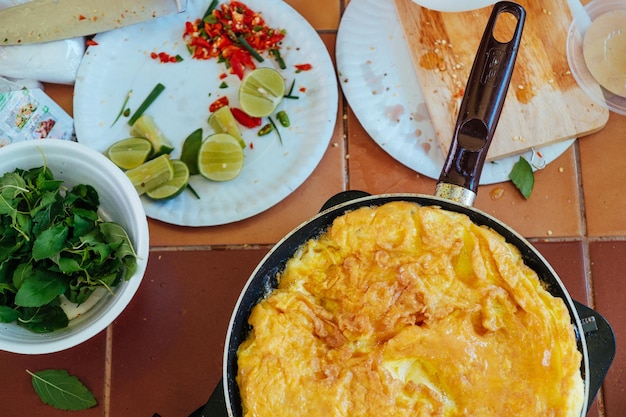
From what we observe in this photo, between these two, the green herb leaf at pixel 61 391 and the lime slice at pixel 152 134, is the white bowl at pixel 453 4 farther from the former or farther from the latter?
the green herb leaf at pixel 61 391

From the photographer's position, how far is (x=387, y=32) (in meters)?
1.43

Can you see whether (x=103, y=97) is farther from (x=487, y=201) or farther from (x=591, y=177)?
(x=591, y=177)

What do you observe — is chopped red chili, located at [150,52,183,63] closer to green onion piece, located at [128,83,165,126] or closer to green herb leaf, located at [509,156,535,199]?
green onion piece, located at [128,83,165,126]

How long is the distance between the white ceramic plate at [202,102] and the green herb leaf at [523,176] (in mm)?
410

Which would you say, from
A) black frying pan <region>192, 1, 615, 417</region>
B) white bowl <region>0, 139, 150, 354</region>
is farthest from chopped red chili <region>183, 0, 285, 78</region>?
black frying pan <region>192, 1, 615, 417</region>

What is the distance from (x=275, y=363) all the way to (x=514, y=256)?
0.42m

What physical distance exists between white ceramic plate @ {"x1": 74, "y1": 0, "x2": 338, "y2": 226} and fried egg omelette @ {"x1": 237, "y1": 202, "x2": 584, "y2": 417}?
383 mm

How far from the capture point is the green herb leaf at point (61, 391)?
130cm

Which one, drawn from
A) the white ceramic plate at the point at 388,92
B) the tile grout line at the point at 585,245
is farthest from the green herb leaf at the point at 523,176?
the tile grout line at the point at 585,245

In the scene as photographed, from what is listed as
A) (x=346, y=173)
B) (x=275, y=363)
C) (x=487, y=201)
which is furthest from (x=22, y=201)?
(x=487, y=201)

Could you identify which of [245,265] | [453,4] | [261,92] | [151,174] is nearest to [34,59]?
[151,174]

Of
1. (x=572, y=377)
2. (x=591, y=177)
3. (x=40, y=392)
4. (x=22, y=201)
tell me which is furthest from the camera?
(x=591, y=177)

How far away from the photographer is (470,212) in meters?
1.04

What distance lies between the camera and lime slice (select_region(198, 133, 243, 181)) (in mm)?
1332
